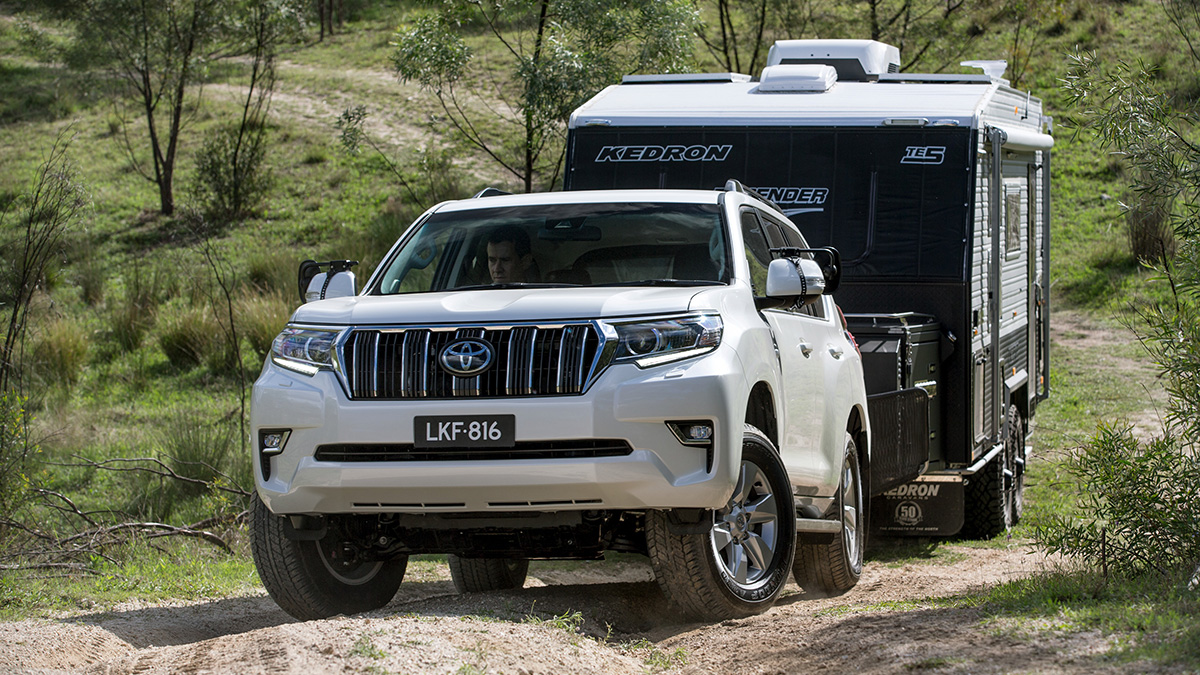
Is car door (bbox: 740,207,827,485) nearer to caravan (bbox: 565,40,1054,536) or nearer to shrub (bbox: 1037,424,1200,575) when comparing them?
shrub (bbox: 1037,424,1200,575)

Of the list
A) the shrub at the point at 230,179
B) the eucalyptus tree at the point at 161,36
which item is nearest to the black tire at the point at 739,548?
the shrub at the point at 230,179

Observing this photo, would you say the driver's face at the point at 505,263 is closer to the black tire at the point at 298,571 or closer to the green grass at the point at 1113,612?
the black tire at the point at 298,571

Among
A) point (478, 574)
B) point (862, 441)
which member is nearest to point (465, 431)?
point (478, 574)

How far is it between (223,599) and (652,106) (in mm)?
4741

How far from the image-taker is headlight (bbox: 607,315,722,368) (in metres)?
5.12

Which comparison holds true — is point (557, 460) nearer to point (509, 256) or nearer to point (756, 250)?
point (509, 256)

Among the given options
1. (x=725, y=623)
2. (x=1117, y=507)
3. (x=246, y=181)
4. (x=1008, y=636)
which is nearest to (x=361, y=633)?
(x=725, y=623)

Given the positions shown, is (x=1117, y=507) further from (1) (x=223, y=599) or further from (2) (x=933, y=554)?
(1) (x=223, y=599)

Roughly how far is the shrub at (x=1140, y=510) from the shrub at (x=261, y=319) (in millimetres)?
12543

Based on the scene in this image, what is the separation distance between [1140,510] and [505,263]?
3.10m

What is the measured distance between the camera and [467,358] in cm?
514

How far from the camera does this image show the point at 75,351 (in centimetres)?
1697

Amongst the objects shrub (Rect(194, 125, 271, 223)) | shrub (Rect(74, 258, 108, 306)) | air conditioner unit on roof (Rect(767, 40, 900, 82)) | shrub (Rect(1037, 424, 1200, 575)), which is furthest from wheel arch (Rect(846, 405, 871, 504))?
shrub (Rect(194, 125, 271, 223))

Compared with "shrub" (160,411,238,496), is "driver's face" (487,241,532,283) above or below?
above
